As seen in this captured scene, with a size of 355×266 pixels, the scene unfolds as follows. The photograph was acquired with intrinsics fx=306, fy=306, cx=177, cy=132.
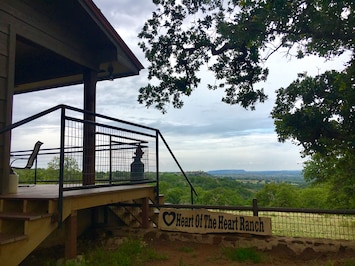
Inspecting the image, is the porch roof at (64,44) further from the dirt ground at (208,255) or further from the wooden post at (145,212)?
the dirt ground at (208,255)

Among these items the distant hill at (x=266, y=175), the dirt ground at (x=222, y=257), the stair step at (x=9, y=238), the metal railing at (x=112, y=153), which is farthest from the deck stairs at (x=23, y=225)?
the distant hill at (x=266, y=175)

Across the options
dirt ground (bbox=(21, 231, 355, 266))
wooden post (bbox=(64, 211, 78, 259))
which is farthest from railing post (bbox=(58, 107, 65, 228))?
dirt ground (bbox=(21, 231, 355, 266))

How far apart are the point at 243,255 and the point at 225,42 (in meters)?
4.31

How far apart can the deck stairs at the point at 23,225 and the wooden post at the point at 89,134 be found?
4.51 ft

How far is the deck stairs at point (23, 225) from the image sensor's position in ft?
9.30

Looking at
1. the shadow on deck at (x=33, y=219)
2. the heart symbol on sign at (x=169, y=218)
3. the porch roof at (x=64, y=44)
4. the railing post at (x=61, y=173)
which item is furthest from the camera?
the heart symbol on sign at (x=169, y=218)

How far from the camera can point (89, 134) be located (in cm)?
529

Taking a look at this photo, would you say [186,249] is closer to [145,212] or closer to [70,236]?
[145,212]

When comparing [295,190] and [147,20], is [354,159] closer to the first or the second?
[147,20]

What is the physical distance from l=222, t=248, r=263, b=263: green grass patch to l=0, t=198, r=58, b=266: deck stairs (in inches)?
86.7

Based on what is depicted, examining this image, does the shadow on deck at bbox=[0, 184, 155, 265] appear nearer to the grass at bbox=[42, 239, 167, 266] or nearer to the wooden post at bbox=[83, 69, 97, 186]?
the grass at bbox=[42, 239, 167, 266]

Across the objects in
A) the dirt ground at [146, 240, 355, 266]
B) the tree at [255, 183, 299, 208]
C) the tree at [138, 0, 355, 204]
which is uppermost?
the tree at [138, 0, 355, 204]

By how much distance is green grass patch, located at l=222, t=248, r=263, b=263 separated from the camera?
152 inches

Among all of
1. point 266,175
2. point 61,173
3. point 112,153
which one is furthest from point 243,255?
point 266,175
